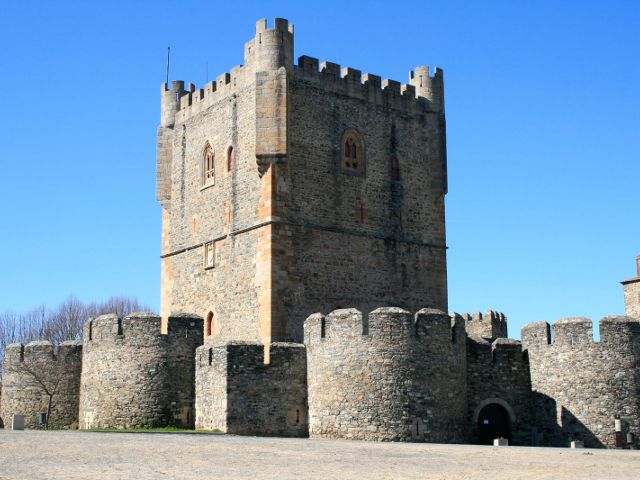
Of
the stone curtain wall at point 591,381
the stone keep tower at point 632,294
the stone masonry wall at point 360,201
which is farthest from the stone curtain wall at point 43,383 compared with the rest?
the stone keep tower at point 632,294

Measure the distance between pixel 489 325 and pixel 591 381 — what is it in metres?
9.31

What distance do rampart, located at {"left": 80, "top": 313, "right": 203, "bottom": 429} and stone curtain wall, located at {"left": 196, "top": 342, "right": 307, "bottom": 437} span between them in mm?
890

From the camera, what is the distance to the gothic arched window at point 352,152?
34000 millimetres

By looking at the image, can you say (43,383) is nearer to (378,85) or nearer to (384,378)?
(384,378)

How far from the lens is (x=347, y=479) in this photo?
15.4 meters

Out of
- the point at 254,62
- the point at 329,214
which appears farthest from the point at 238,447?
the point at 254,62

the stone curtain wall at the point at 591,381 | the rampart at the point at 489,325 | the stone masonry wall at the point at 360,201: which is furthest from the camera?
the rampart at the point at 489,325

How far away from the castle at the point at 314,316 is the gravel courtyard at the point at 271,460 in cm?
327

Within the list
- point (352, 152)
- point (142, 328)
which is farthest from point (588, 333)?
point (142, 328)

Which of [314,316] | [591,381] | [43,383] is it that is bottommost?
[591,381]

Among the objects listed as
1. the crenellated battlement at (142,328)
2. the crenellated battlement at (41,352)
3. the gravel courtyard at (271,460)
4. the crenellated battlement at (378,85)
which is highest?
the crenellated battlement at (378,85)

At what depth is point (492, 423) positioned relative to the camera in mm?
28172

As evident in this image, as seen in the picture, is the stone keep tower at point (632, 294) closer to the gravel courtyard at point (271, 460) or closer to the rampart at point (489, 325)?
the rampart at point (489, 325)

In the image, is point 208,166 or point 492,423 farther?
point 208,166
